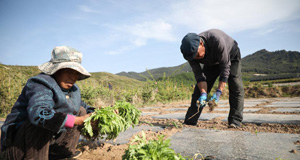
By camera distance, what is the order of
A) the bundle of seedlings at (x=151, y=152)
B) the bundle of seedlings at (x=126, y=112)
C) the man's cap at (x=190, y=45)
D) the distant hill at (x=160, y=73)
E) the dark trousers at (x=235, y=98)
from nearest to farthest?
the bundle of seedlings at (x=151, y=152) → the bundle of seedlings at (x=126, y=112) → the man's cap at (x=190, y=45) → the dark trousers at (x=235, y=98) → the distant hill at (x=160, y=73)

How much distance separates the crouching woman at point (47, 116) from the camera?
1546 millimetres

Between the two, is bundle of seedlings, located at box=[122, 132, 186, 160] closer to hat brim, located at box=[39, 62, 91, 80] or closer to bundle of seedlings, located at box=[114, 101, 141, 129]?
bundle of seedlings, located at box=[114, 101, 141, 129]

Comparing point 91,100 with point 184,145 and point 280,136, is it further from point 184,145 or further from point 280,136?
point 280,136

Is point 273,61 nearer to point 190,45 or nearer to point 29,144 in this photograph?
point 190,45

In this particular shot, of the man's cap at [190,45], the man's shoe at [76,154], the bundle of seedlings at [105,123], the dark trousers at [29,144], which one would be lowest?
the man's shoe at [76,154]

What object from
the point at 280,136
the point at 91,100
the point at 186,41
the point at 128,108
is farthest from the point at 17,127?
the point at 91,100

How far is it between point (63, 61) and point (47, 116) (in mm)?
621

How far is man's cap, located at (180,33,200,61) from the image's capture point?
8.98 feet

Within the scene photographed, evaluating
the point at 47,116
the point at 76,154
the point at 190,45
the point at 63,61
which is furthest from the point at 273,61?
the point at 47,116

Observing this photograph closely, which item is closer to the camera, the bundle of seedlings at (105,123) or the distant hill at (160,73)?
the bundle of seedlings at (105,123)

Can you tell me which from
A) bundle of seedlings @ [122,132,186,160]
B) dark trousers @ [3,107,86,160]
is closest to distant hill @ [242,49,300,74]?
bundle of seedlings @ [122,132,186,160]

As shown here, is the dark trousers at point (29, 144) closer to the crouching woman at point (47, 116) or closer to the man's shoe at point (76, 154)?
the crouching woman at point (47, 116)

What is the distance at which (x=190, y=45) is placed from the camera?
2734 mm

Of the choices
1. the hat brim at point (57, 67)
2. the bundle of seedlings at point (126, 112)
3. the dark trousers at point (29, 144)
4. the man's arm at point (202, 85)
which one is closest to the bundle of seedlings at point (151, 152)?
the bundle of seedlings at point (126, 112)
